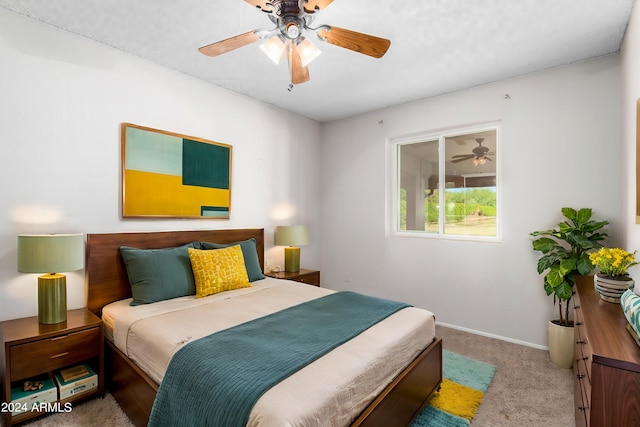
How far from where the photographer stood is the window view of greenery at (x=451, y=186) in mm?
3402

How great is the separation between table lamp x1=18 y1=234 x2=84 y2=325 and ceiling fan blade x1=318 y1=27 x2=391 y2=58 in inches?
84.0

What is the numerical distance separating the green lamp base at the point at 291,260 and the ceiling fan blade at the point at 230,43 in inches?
96.2

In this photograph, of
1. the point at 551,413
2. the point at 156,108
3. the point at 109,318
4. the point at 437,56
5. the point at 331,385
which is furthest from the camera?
the point at 156,108

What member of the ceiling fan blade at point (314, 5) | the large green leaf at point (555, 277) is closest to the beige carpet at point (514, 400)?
the large green leaf at point (555, 277)

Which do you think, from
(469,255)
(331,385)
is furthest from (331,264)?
(331,385)

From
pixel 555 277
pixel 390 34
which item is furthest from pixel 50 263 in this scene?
pixel 555 277

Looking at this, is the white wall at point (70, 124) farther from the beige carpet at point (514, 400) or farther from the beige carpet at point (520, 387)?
the beige carpet at point (520, 387)

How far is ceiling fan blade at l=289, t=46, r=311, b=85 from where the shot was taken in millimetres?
1993

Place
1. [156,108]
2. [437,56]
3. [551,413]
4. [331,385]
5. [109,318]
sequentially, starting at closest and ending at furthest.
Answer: [331,385], [551,413], [109,318], [437,56], [156,108]

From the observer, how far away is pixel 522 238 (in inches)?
122

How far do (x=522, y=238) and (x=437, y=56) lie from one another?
1931 mm

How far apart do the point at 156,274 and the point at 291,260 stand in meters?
1.67

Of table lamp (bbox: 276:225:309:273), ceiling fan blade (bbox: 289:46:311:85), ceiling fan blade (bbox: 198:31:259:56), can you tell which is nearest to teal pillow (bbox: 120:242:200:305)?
table lamp (bbox: 276:225:309:273)

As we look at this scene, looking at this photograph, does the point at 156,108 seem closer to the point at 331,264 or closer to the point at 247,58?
the point at 247,58
